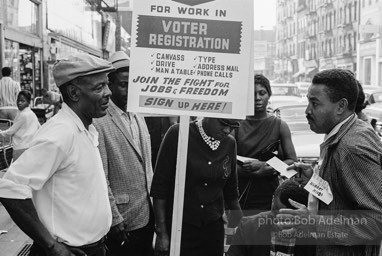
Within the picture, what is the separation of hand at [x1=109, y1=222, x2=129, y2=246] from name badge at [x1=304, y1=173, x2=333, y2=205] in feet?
3.97

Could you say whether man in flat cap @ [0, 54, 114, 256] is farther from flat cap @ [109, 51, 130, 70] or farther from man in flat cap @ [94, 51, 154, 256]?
flat cap @ [109, 51, 130, 70]

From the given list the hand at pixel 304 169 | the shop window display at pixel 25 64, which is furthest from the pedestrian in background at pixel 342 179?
the shop window display at pixel 25 64

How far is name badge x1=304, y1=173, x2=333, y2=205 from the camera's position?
2.89 meters

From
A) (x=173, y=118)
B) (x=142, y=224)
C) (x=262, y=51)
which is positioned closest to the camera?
(x=142, y=224)

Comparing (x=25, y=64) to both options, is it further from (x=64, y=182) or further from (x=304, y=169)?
(x=64, y=182)

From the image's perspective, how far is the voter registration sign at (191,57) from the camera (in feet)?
11.4

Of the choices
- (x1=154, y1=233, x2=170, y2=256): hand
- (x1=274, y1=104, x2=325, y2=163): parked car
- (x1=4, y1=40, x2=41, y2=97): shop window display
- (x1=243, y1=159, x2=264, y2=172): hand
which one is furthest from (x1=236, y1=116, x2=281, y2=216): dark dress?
(x1=4, y1=40, x2=41, y2=97): shop window display

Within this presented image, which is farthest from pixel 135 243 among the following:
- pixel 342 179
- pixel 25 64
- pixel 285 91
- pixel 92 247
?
pixel 285 91

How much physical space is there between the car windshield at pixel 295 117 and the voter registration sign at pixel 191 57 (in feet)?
21.3

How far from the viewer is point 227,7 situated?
11.6 ft

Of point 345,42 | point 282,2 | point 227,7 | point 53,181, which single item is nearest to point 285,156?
point 227,7

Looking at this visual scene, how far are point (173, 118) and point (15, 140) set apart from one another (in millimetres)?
3723

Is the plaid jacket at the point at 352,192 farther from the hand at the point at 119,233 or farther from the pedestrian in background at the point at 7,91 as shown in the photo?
the pedestrian in background at the point at 7,91

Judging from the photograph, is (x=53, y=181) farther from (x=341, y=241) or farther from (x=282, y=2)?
(x=282, y=2)
